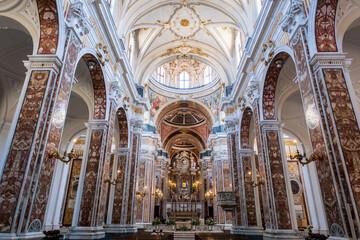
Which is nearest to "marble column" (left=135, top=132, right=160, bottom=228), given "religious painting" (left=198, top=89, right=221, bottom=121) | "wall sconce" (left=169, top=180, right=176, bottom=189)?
"religious painting" (left=198, top=89, right=221, bottom=121)

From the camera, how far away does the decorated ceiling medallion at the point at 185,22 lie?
14.4 metres

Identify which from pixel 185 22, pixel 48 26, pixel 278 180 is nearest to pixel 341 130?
pixel 278 180

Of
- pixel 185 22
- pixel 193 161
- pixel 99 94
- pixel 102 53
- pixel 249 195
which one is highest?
pixel 185 22

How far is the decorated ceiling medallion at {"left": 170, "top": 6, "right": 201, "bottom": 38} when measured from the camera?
1441cm

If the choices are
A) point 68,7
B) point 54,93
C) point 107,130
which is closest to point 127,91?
point 107,130

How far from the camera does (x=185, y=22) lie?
49.8 ft

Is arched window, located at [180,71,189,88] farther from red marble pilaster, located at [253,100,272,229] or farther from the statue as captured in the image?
red marble pilaster, located at [253,100,272,229]

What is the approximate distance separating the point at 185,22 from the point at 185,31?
2.65 feet

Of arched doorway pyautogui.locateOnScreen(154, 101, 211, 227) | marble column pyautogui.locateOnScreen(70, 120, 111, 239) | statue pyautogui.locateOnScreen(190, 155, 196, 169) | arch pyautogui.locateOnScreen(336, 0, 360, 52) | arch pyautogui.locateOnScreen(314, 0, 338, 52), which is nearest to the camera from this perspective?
arch pyautogui.locateOnScreen(314, 0, 338, 52)

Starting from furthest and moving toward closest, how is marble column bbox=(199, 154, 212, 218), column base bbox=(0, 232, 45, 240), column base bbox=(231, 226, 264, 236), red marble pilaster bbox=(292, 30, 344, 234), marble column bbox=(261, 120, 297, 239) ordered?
1. marble column bbox=(199, 154, 212, 218)
2. column base bbox=(231, 226, 264, 236)
3. marble column bbox=(261, 120, 297, 239)
4. red marble pilaster bbox=(292, 30, 344, 234)
5. column base bbox=(0, 232, 45, 240)

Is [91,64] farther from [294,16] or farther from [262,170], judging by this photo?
[262,170]

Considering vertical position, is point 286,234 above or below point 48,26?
below

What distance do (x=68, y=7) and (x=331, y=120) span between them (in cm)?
696

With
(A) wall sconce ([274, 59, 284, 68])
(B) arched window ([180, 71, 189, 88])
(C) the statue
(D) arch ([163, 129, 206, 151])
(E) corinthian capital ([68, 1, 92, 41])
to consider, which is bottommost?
(E) corinthian capital ([68, 1, 92, 41])
